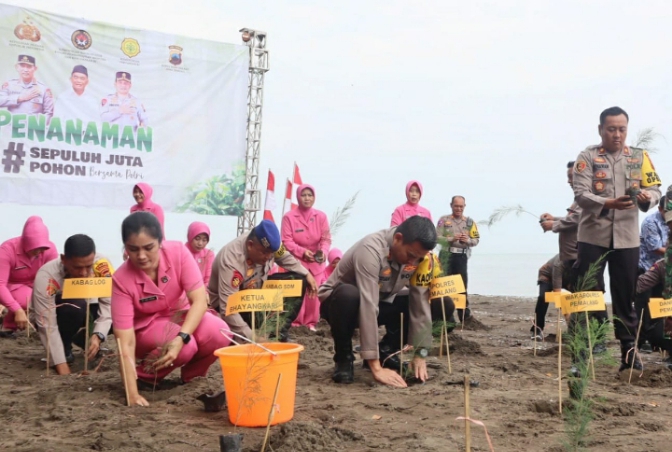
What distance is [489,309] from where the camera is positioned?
1057 cm

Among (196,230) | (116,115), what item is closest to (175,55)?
(116,115)

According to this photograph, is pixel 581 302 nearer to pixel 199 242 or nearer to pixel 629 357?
pixel 629 357

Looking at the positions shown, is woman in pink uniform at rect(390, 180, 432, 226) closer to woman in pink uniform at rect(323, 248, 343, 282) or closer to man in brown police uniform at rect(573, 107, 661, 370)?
woman in pink uniform at rect(323, 248, 343, 282)

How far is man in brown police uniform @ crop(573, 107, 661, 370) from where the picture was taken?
4.30m

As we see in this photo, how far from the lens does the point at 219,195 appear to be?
33.2 feet

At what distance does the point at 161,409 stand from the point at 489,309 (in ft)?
26.3

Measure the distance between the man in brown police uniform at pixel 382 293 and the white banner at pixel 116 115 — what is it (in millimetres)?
6060

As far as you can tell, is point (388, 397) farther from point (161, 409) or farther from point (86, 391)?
point (86, 391)

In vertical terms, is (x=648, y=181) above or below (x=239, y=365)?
above

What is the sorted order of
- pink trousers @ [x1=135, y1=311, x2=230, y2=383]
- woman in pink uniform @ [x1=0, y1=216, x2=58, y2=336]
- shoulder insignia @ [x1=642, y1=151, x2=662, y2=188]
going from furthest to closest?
1. woman in pink uniform @ [x1=0, y1=216, x2=58, y2=336]
2. shoulder insignia @ [x1=642, y1=151, x2=662, y2=188]
3. pink trousers @ [x1=135, y1=311, x2=230, y2=383]

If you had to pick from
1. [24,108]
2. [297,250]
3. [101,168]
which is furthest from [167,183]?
[297,250]

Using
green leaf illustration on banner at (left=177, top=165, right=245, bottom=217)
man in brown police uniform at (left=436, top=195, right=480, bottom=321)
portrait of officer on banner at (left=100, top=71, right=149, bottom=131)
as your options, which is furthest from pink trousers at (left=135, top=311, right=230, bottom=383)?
portrait of officer on banner at (left=100, top=71, right=149, bottom=131)

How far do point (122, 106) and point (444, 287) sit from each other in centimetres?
687

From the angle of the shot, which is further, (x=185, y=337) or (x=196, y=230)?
(x=196, y=230)
